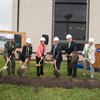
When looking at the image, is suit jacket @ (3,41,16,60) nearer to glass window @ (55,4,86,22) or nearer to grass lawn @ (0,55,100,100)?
grass lawn @ (0,55,100,100)

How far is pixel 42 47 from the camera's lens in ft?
16.8

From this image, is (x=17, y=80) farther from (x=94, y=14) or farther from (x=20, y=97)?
(x=94, y=14)

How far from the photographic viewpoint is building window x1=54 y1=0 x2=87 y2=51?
31.4ft

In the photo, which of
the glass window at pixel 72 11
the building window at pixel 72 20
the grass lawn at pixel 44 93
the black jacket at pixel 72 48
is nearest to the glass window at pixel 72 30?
the building window at pixel 72 20

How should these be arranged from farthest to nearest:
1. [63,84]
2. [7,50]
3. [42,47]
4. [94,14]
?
[94,14] < [42,47] < [7,50] < [63,84]

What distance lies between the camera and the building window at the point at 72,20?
9.57 metres

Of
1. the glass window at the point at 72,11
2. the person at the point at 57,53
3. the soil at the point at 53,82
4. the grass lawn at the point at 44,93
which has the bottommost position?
the grass lawn at the point at 44,93

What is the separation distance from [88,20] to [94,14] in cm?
65

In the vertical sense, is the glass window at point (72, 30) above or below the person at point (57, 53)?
above

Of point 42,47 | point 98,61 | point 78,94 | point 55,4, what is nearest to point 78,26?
point 55,4

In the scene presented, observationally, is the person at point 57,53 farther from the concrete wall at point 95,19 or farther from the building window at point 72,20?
the concrete wall at point 95,19

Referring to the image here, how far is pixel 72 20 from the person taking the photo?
9.58 meters

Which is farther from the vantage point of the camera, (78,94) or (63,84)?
(63,84)

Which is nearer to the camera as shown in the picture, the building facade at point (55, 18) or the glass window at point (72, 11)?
the building facade at point (55, 18)
